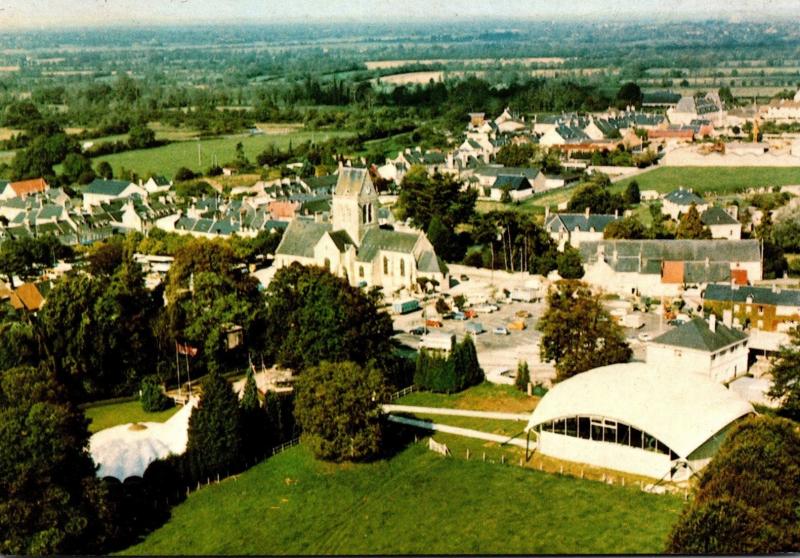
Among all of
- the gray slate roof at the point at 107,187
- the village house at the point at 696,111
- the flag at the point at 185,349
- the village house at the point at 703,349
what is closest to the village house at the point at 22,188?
the gray slate roof at the point at 107,187

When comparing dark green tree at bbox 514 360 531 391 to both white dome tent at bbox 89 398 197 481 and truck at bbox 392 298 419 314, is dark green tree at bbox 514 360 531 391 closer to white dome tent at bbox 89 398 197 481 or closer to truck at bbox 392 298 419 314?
white dome tent at bbox 89 398 197 481

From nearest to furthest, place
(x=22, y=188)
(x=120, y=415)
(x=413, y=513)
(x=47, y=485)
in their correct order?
(x=47, y=485) < (x=413, y=513) < (x=120, y=415) < (x=22, y=188)

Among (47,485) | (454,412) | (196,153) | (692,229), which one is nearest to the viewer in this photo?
(47,485)

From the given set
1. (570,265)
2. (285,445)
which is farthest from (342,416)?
(570,265)

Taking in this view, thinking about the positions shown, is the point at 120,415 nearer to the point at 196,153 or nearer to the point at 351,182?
the point at 351,182

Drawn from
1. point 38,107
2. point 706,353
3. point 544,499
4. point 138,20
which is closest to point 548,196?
point 706,353

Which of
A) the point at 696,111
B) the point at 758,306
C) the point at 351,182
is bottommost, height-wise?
the point at 758,306

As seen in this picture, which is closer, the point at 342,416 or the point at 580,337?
the point at 342,416
